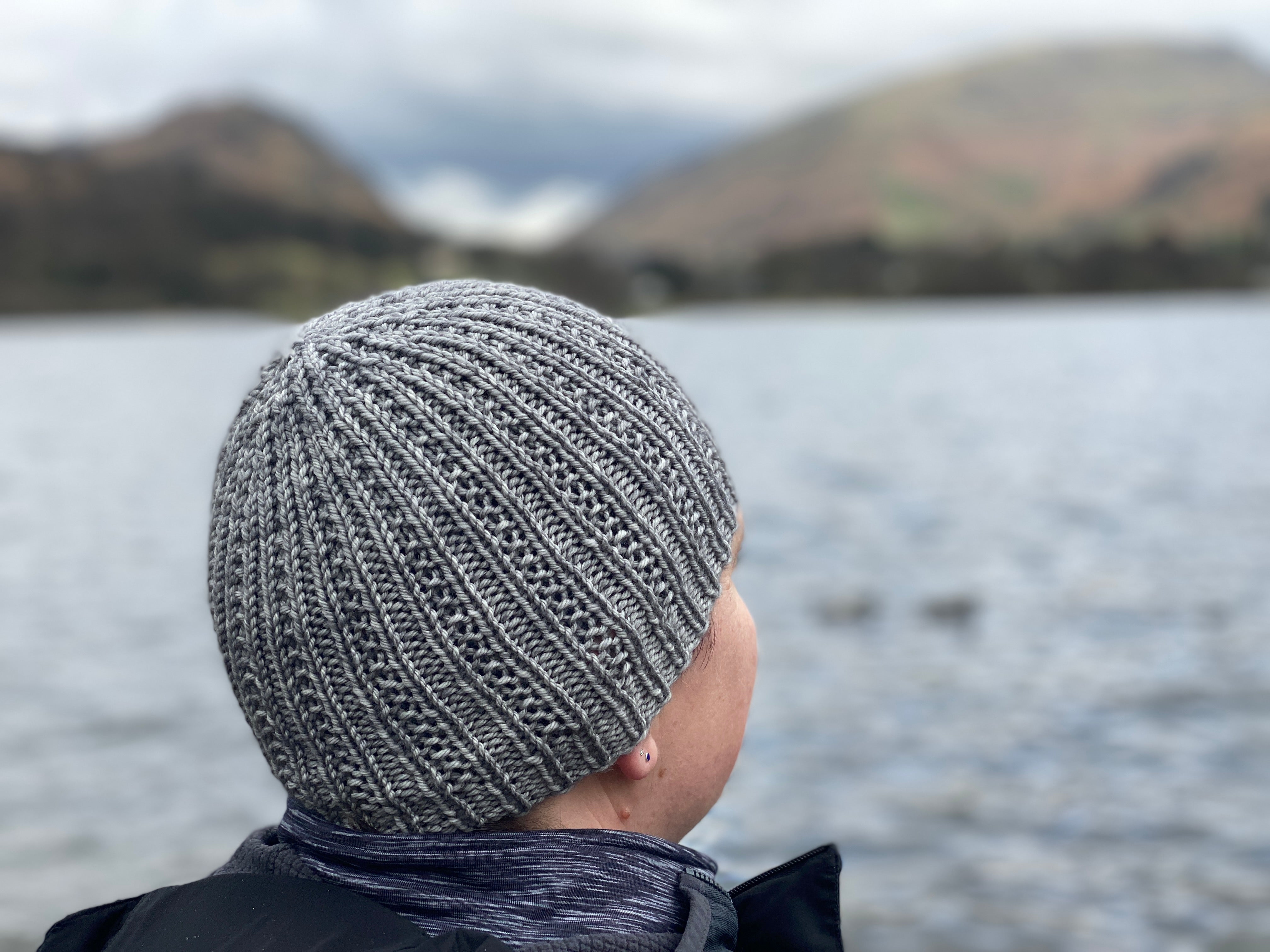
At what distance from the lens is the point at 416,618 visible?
1768 millimetres

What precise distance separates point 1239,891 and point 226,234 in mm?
111603

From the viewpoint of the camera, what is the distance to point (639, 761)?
1978mm

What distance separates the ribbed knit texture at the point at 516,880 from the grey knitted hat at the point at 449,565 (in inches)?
2.0

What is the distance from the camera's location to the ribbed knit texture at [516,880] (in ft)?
5.77

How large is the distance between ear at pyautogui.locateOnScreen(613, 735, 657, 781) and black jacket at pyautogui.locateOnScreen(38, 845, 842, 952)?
182 mm

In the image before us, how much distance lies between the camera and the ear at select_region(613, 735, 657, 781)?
6.47 feet

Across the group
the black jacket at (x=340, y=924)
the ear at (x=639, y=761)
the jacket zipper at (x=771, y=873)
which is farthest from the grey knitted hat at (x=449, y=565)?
the jacket zipper at (x=771, y=873)

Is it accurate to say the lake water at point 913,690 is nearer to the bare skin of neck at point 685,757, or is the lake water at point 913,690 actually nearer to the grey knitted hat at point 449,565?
the grey knitted hat at point 449,565

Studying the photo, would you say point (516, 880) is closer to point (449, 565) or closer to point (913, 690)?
point (449, 565)

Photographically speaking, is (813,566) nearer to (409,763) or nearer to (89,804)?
(89,804)

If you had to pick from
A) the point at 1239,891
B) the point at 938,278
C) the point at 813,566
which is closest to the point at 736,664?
the point at 1239,891

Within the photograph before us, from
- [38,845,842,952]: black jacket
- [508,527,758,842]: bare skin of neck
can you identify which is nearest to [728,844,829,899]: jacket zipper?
[38,845,842,952]: black jacket

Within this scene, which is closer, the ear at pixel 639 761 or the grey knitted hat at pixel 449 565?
the grey knitted hat at pixel 449 565

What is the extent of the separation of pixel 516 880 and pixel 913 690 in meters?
10.2
